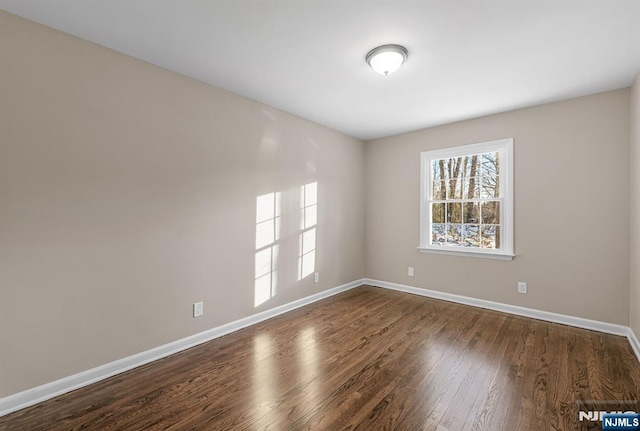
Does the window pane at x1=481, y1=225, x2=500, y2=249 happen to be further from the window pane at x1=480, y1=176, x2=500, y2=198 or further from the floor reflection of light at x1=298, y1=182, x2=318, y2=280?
the floor reflection of light at x1=298, y1=182, x2=318, y2=280

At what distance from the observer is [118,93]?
231 centimetres

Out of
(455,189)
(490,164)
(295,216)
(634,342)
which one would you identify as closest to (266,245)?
(295,216)

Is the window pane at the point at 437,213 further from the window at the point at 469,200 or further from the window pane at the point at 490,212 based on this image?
the window pane at the point at 490,212

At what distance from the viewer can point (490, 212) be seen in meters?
3.81

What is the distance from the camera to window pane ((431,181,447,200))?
425 cm

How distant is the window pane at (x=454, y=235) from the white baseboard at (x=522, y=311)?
74cm

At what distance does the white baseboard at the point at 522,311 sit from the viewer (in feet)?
9.83

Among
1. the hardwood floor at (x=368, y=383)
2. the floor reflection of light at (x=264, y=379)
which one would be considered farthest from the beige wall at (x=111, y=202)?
the floor reflection of light at (x=264, y=379)

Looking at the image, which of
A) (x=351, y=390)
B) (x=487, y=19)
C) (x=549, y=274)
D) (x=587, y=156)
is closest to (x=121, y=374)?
(x=351, y=390)

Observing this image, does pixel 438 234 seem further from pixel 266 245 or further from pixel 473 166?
pixel 266 245

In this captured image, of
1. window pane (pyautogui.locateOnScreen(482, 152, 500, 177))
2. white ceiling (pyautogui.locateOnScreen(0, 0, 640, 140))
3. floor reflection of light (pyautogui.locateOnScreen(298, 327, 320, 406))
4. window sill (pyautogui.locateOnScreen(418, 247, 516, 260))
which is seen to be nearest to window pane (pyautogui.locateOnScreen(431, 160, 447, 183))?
window pane (pyautogui.locateOnScreen(482, 152, 500, 177))

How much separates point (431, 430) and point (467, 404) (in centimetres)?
40

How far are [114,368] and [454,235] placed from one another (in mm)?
4131

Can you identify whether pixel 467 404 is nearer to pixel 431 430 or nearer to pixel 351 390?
pixel 431 430
